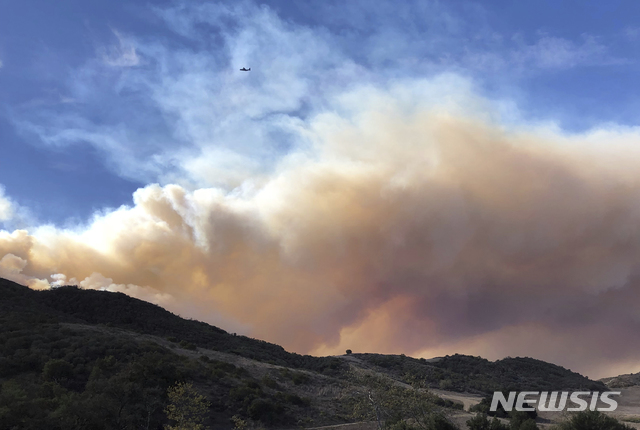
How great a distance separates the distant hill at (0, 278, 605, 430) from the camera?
44844 mm

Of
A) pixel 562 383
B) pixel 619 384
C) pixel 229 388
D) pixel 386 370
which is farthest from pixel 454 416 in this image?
pixel 619 384

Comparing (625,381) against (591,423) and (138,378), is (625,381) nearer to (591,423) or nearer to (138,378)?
(591,423)

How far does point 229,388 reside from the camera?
6806 cm

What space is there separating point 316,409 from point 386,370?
64.7 metres

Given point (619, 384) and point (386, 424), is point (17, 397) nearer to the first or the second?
point (386, 424)

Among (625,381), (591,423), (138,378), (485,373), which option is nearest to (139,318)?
(138,378)

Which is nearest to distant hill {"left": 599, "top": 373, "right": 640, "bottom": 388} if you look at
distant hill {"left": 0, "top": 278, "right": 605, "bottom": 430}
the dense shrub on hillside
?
distant hill {"left": 0, "top": 278, "right": 605, "bottom": 430}

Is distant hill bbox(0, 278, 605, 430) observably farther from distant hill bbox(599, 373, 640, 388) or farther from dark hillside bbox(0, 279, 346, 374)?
distant hill bbox(599, 373, 640, 388)

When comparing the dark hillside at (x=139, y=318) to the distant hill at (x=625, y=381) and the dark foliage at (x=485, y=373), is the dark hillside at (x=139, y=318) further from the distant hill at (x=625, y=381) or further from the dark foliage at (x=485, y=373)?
the distant hill at (x=625, y=381)

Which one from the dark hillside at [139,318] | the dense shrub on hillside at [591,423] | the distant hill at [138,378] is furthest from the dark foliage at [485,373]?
the dense shrub on hillside at [591,423]

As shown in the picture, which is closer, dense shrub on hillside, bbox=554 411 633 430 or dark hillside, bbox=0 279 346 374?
dense shrub on hillside, bbox=554 411 633 430

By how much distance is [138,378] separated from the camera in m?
53.8

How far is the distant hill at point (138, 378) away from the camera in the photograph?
4484 cm

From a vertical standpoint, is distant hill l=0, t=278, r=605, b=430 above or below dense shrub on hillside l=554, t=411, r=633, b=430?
below
